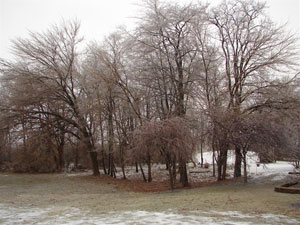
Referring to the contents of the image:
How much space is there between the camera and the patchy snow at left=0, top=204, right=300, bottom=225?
19.8 feet

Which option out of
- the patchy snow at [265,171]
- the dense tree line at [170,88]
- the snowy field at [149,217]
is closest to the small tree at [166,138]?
the dense tree line at [170,88]

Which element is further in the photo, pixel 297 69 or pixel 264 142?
pixel 297 69

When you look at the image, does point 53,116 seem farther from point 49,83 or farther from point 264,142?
point 264,142

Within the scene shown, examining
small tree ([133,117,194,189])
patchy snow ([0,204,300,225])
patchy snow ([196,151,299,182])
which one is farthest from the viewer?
patchy snow ([196,151,299,182])

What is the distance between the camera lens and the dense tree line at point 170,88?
46.1ft

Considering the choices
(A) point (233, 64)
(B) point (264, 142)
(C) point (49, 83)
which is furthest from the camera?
(C) point (49, 83)

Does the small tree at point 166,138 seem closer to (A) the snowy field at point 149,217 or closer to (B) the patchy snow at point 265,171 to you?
(B) the patchy snow at point 265,171

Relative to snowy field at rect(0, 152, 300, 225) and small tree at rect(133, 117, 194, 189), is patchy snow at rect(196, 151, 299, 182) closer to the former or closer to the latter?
small tree at rect(133, 117, 194, 189)

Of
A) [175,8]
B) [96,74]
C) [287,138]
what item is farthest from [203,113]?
[96,74]

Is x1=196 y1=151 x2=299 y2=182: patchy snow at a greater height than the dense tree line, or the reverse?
the dense tree line

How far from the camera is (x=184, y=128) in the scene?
13.8 meters

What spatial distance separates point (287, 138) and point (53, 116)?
1680 cm

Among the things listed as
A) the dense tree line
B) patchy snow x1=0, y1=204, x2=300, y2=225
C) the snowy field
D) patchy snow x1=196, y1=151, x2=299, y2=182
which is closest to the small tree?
the dense tree line

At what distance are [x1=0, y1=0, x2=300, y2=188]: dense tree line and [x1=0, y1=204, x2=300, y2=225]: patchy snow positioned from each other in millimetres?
6464
